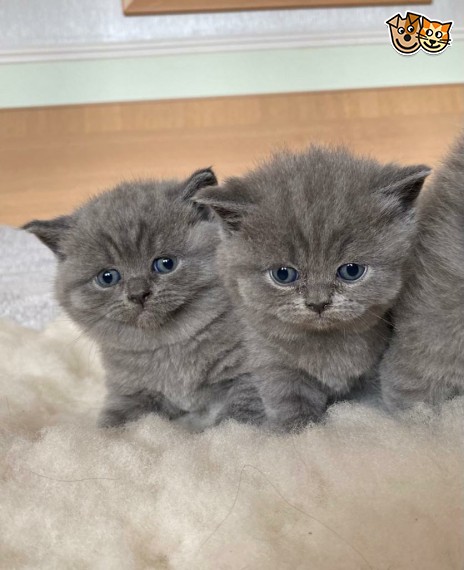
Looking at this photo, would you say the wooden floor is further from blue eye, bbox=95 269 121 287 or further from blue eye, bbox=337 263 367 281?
blue eye, bbox=337 263 367 281

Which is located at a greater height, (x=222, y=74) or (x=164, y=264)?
(x=222, y=74)

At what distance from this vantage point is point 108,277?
104 cm

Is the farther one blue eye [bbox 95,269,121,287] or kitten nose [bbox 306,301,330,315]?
blue eye [bbox 95,269,121,287]

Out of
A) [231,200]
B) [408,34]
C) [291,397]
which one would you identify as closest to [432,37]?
[408,34]

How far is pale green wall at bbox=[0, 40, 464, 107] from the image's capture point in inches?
96.5

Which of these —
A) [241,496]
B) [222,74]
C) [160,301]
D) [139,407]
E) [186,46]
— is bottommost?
[139,407]

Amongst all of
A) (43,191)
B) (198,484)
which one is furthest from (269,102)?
(198,484)

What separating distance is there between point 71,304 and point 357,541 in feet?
2.15

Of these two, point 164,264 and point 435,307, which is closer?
point 435,307

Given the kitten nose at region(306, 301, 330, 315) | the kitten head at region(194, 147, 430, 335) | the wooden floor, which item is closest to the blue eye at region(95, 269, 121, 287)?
the kitten head at region(194, 147, 430, 335)

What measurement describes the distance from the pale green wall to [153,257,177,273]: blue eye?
1.66 meters

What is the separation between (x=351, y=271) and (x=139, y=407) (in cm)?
48

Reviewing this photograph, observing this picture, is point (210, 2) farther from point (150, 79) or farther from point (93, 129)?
point (93, 129)

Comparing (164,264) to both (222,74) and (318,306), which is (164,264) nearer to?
(318,306)
